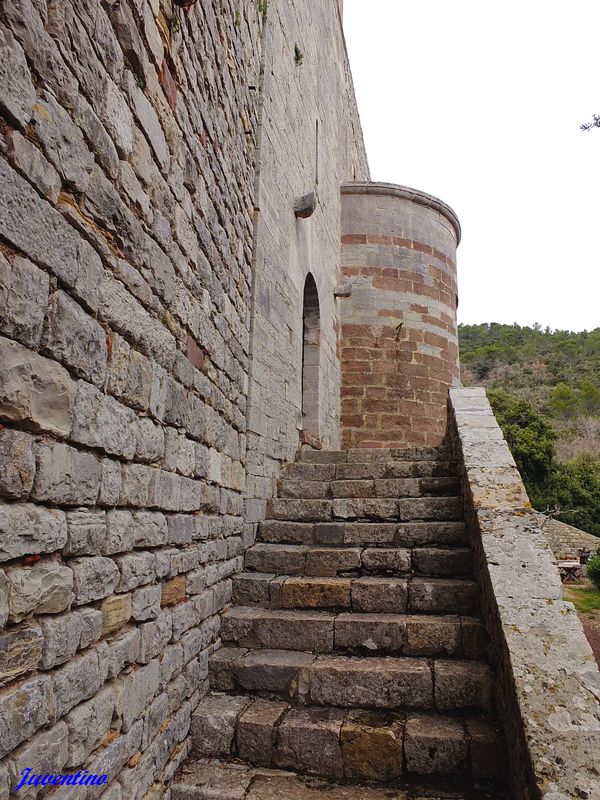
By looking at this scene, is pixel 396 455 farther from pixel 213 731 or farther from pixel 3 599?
pixel 3 599

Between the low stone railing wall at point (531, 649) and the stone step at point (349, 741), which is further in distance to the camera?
the stone step at point (349, 741)

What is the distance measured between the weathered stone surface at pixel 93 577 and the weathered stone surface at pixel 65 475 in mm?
202

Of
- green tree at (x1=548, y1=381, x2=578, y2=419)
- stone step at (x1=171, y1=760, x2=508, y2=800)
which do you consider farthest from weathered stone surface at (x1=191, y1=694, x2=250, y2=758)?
green tree at (x1=548, y1=381, x2=578, y2=419)

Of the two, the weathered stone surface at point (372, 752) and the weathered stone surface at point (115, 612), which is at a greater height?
the weathered stone surface at point (115, 612)

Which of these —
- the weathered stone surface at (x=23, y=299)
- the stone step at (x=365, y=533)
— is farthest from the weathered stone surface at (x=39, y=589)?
the stone step at (x=365, y=533)

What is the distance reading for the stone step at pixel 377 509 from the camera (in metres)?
4.54

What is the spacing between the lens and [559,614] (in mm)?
3012

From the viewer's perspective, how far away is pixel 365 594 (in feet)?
12.5

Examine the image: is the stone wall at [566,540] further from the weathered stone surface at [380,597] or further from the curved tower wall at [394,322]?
the weathered stone surface at [380,597]

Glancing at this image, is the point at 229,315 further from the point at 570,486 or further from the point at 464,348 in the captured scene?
the point at 464,348

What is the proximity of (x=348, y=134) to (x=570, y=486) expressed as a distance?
15.8 metres

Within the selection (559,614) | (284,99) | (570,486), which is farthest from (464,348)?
(559,614)

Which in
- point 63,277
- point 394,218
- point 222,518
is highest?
point 394,218
